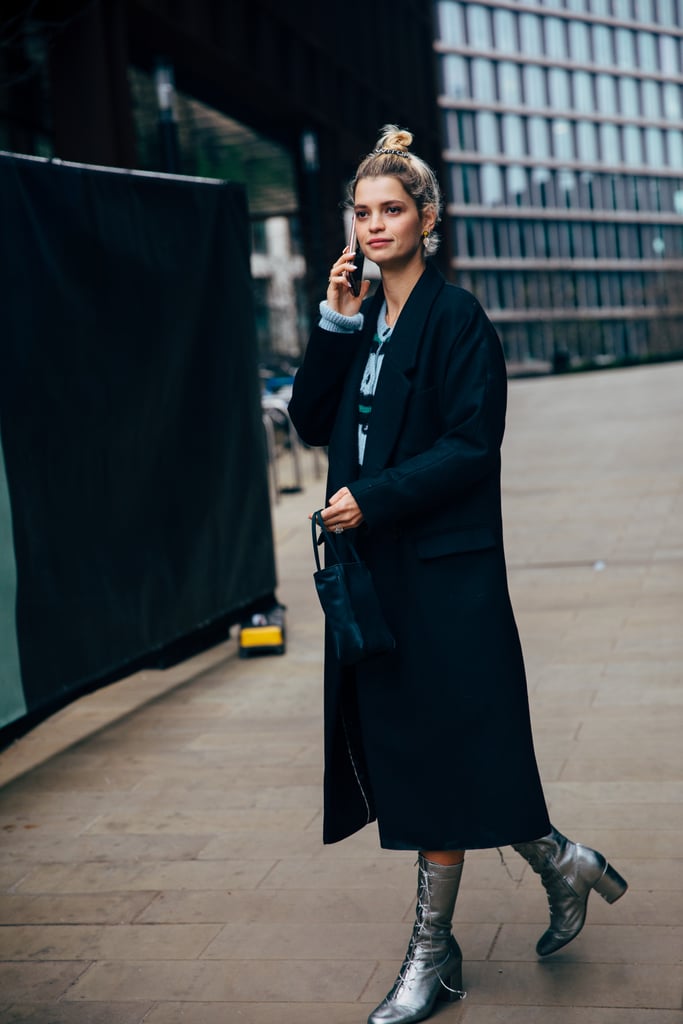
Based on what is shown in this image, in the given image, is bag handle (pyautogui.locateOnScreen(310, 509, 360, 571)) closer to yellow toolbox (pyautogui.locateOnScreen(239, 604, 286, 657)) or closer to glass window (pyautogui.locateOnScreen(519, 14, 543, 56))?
yellow toolbox (pyautogui.locateOnScreen(239, 604, 286, 657))

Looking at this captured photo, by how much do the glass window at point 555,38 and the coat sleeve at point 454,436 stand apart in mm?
101786

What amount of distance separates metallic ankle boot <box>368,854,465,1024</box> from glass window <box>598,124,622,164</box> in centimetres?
10391

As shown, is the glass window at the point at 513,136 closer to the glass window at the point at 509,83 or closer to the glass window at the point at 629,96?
the glass window at the point at 509,83

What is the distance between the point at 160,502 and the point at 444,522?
3489mm

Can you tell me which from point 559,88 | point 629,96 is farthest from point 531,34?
point 629,96

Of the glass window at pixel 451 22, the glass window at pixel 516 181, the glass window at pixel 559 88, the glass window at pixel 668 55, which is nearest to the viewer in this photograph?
the glass window at pixel 451 22

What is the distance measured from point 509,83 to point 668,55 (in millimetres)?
18623

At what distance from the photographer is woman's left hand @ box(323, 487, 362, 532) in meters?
3.11

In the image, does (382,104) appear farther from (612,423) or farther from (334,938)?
(334,938)

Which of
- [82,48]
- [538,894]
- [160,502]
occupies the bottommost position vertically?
[538,894]

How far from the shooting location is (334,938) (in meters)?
3.76

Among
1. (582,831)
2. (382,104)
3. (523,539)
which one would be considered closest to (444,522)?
(582,831)

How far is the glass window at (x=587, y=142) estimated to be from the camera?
100375 mm

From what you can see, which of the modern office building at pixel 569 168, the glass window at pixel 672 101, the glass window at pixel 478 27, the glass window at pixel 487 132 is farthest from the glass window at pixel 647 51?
the glass window at pixel 487 132
